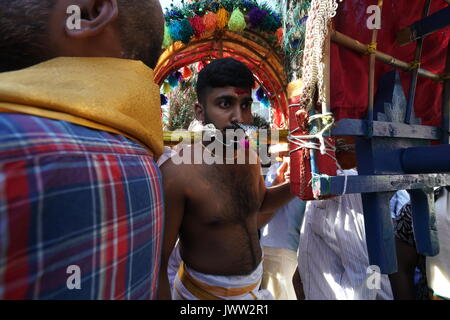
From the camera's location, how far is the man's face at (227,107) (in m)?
1.75

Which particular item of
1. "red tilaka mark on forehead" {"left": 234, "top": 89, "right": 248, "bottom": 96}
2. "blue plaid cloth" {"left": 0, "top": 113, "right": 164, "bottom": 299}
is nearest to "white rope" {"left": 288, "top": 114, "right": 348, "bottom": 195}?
"blue plaid cloth" {"left": 0, "top": 113, "right": 164, "bottom": 299}

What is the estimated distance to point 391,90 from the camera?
3.96 feet

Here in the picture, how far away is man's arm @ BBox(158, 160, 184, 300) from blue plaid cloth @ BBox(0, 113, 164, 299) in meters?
0.91

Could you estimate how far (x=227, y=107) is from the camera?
1822mm

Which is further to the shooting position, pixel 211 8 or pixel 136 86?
pixel 211 8

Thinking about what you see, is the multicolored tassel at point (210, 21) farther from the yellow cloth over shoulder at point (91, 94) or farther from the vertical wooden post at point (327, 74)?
the yellow cloth over shoulder at point (91, 94)

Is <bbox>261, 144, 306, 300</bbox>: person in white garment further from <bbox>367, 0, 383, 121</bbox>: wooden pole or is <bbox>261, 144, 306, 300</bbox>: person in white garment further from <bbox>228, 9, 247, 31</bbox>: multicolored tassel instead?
<bbox>228, 9, 247, 31</bbox>: multicolored tassel

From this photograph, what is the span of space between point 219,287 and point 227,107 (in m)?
1.28

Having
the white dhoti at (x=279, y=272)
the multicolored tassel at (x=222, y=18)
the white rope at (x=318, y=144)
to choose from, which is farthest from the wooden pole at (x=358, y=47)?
the multicolored tassel at (x=222, y=18)

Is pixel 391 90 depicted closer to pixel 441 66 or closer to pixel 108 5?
pixel 441 66

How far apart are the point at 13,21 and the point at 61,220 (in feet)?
1.79

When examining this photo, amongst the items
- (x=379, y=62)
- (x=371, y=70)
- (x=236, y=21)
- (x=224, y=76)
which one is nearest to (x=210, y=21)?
(x=236, y=21)

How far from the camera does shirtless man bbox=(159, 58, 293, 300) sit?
1.61 meters

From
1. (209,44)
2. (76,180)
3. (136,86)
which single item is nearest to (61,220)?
(76,180)
